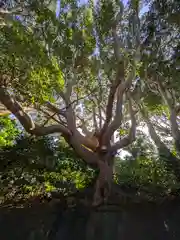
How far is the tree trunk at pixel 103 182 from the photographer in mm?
6902

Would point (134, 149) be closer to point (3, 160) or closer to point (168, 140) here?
point (168, 140)

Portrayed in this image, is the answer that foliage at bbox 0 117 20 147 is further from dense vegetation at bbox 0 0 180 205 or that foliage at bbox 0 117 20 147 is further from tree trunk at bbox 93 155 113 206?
tree trunk at bbox 93 155 113 206

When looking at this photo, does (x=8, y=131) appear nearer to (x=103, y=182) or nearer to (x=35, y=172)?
(x=35, y=172)

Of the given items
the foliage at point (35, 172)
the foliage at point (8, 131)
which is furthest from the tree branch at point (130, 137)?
the foliage at point (8, 131)

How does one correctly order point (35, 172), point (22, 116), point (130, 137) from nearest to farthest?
point (22, 116)
point (130, 137)
point (35, 172)

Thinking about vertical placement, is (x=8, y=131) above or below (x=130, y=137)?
above

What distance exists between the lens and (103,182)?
278 inches

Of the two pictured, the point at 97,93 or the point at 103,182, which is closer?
the point at 103,182

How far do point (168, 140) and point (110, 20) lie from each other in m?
5.95

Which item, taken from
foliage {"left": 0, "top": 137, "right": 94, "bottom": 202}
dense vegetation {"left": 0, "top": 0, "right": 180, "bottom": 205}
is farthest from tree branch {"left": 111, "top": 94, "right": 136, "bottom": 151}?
foliage {"left": 0, "top": 137, "right": 94, "bottom": 202}

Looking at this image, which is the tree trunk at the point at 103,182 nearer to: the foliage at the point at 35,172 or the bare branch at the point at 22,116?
the foliage at the point at 35,172

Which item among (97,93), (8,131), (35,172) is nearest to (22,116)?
(35,172)

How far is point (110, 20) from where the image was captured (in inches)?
272

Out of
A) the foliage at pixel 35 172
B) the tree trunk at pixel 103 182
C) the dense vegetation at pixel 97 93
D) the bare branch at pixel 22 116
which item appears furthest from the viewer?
the foliage at pixel 35 172
